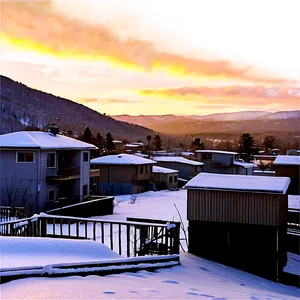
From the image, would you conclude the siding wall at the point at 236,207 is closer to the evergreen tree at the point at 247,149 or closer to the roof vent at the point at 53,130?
the roof vent at the point at 53,130

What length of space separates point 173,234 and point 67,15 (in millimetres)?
4609

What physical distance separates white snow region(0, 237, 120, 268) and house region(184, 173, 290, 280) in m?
4.87

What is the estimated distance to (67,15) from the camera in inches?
301

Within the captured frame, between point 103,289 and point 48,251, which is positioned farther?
point 48,251

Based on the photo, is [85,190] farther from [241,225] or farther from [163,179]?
[241,225]

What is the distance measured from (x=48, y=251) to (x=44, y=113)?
10824 centimetres

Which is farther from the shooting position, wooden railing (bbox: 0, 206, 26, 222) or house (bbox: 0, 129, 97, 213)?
house (bbox: 0, 129, 97, 213)

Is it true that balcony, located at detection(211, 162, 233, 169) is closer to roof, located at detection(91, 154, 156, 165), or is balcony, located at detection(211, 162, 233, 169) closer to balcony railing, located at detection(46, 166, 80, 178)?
roof, located at detection(91, 154, 156, 165)

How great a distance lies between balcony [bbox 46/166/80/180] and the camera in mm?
20781

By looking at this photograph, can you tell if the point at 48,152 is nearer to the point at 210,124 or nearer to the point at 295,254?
the point at 295,254

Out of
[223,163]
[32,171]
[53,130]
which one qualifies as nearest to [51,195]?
[32,171]

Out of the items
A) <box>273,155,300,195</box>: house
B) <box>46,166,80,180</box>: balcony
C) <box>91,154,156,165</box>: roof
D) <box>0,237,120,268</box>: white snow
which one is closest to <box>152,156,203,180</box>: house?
<box>91,154,156,165</box>: roof

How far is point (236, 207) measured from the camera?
9.91 meters

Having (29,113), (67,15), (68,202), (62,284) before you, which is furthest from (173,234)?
(29,113)
